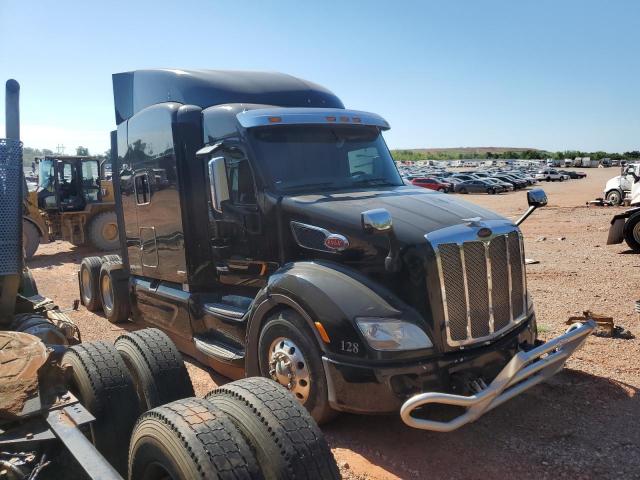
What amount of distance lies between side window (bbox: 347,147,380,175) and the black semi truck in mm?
16

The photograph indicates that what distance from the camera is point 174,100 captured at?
19.9ft

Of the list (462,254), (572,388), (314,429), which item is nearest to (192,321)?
(462,254)

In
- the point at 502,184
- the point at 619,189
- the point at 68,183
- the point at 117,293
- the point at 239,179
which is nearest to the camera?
the point at 239,179

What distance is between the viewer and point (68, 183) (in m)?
15.7

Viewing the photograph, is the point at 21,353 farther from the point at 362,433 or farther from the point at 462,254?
the point at 462,254

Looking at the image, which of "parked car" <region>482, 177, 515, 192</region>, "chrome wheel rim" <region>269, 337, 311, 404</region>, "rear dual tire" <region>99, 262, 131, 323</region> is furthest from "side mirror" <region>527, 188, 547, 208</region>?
"parked car" <region>482, 177, 515, 192</region>

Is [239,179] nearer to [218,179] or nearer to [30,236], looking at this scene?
[218,179]

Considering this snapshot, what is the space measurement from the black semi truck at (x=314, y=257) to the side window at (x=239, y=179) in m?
0.01

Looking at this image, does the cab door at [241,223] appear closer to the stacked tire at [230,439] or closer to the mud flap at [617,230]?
the stacked tire at [230,439]

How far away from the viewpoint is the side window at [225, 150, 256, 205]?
5.02 metres

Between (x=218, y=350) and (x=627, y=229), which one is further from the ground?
(x=627, y=229)

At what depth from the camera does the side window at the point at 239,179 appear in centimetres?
502

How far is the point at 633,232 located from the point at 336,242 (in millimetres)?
11609

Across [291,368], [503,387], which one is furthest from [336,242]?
[503,387]
